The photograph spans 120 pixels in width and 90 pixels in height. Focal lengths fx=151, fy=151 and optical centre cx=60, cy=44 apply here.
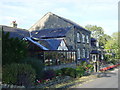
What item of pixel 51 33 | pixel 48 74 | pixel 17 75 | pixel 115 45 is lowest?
pixel 48 74

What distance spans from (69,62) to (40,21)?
46.0 feet

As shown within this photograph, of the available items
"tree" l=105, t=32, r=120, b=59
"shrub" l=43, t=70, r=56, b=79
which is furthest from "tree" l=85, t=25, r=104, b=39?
"shrub" l=43, t=70, r=56, b=79

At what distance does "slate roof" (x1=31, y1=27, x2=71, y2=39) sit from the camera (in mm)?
27462

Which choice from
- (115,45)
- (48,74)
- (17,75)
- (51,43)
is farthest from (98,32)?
(17,75)

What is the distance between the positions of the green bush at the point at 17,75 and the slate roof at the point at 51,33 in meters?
16.4

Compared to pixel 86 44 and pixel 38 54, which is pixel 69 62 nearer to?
pixel 38 54

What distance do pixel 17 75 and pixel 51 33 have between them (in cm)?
1883

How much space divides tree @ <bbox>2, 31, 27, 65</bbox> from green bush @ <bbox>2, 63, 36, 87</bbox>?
3.63ft

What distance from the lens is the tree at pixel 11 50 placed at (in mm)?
11836

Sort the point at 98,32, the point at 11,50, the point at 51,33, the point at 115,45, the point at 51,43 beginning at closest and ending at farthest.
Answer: the point at 11,50, the point at 51,43, the point at 51,33, the point at 115,45, the point at 98,32

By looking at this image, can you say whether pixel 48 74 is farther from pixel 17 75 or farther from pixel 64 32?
pixel 64 32

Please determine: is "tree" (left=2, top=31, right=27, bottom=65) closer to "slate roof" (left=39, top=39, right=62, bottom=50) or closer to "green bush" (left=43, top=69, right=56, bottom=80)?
"green bush" (left=43, top=69, right=56, bottom=80)

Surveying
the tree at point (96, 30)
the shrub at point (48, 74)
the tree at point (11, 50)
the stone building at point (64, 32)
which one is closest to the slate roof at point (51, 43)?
the stone building at point (64, 32)

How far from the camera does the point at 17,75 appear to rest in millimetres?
10531
